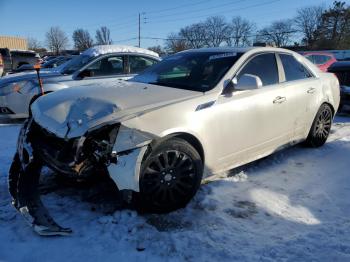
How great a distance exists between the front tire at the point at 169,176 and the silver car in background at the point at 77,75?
4457 millimetres

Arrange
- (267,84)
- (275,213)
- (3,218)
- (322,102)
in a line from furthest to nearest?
(322,102)
(267,84)
(275,213)
(3,218)

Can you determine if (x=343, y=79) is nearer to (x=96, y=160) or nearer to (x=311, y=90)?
(x=311, y=90)

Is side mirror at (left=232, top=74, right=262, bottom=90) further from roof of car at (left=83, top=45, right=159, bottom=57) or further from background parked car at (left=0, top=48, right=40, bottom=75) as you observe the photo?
background parked car at (left=0, top=48, right=40, bottom=75)

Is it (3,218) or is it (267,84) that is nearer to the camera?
(3,218)

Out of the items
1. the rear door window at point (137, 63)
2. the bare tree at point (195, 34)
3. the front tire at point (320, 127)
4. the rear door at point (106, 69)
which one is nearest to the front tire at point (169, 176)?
the front tire at point (320, 127)

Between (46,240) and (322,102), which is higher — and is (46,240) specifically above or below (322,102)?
below

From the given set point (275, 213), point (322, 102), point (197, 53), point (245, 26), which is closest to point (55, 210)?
point (275, 213)

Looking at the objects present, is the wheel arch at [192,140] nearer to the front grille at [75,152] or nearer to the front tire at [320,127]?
the front grille at [75,152]

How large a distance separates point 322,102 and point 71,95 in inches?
146

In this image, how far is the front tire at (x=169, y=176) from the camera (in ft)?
11.1

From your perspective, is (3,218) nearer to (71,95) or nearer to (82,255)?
(82,255)

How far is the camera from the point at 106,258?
2.89m

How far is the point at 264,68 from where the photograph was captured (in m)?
4.80

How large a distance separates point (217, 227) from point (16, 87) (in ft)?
19.8
